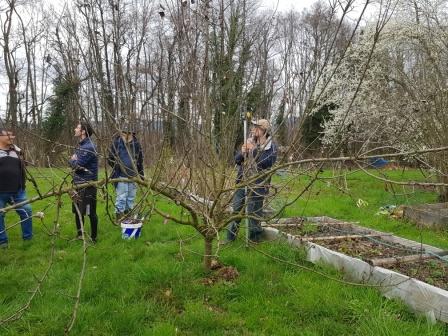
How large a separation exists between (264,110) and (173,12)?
1641mm

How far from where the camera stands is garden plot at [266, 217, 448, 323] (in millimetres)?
3230

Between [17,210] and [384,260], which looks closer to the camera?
[384,260]

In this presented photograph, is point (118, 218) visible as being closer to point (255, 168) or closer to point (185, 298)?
point (185, 298)

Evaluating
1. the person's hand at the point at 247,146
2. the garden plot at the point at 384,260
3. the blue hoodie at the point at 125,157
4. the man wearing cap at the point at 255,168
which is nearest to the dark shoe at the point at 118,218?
the blue hoodie at the point at 125,157

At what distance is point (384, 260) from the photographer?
3971 mm

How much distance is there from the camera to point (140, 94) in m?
3.62

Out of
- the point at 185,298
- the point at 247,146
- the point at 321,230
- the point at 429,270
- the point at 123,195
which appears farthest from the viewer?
the point at 123,195

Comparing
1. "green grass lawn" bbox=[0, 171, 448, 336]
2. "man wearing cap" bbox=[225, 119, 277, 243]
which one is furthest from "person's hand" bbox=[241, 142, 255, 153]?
"green grass lawn" bbox=[0, 171, 448, 336]

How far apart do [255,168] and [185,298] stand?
150 centimetres

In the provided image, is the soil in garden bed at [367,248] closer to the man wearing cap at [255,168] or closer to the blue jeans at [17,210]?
the man wearing cap at [255,168]

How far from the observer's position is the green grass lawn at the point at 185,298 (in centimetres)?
312

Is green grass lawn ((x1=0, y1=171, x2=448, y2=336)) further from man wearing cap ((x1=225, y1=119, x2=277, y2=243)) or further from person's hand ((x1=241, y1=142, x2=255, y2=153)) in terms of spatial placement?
person's hand ((x1=241, y1=142, x2=255, y2=153))

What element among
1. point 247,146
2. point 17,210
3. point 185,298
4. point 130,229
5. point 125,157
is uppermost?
point 247,146

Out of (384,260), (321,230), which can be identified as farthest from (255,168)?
(321,230)
